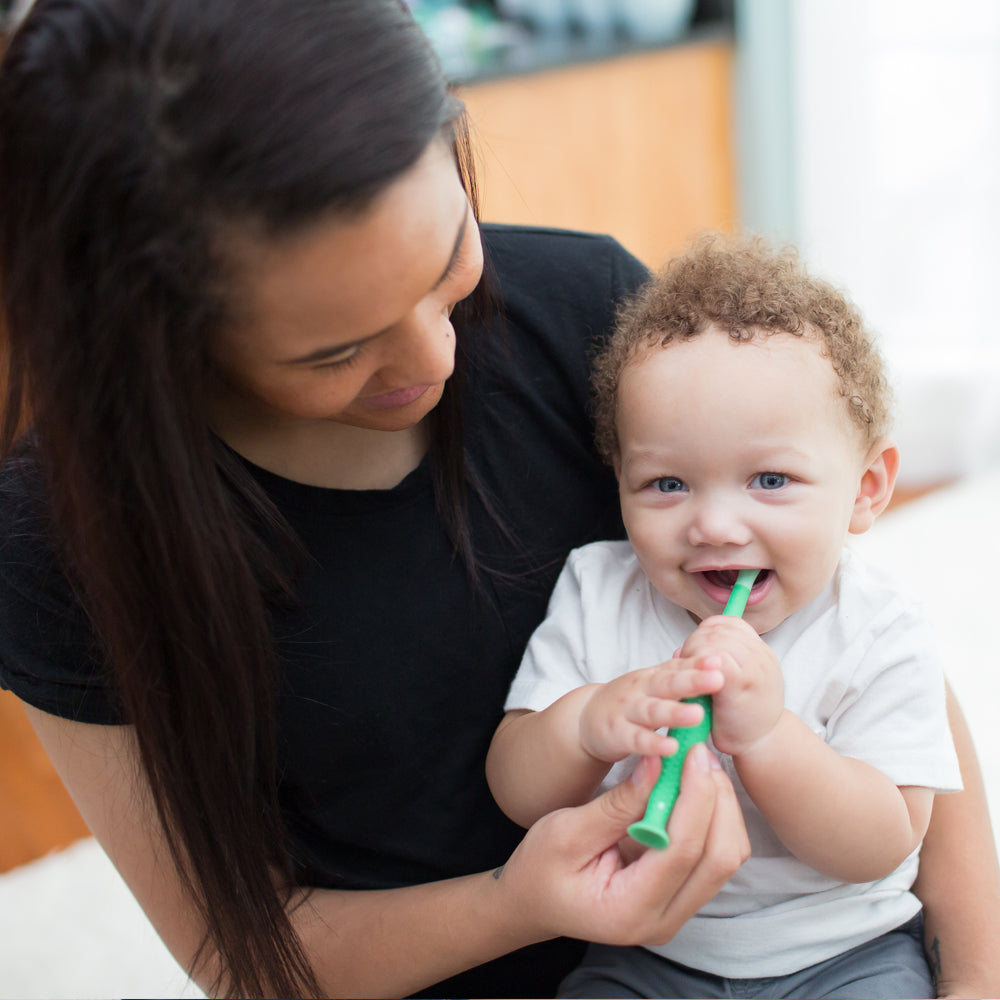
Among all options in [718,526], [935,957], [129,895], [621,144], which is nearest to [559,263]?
[718,526]

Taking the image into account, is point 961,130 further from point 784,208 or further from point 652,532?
point 652,532

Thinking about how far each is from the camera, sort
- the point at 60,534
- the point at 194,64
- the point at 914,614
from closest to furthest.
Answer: the point at 194,64
the point at 60,534
the point at 914,614

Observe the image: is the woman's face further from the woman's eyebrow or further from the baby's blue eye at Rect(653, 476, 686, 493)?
the baby's blue eye at Rect(653, 476, 686, 493)

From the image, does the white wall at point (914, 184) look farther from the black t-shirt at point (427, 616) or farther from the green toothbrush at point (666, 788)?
the green toothbrush at point (666, 788)

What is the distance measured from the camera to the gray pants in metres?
0.84

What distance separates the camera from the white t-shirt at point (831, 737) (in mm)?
827

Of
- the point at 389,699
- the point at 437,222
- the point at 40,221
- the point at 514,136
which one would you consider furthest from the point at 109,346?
the point at 514,136

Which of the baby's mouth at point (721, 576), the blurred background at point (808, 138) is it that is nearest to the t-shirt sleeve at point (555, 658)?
the baby's mouth at point (721, 576)

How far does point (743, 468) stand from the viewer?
83 centimetres

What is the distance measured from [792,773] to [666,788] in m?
0.11

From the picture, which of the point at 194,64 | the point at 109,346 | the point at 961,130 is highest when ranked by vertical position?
the point at 194,64

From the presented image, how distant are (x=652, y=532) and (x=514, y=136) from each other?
1961 mm

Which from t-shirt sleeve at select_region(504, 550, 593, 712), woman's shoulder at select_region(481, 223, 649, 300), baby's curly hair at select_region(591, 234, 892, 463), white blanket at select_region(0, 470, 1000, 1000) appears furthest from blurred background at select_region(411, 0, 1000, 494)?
t-shirt sleeve at select_region(504, 550, 593, 712)

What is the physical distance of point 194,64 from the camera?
2.02 ft
